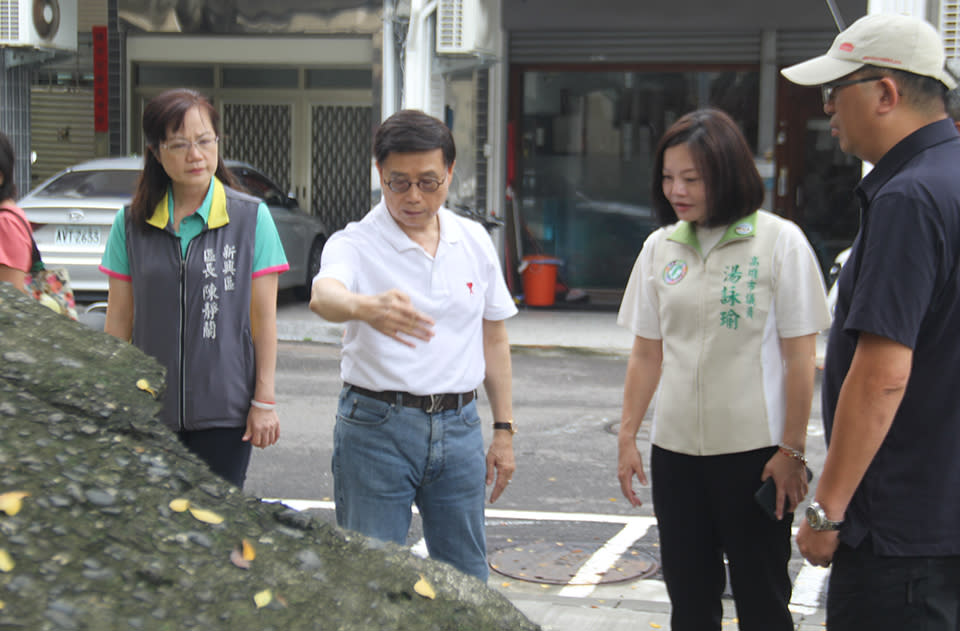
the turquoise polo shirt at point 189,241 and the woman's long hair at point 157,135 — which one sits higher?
the woman's long hair at point 157,135

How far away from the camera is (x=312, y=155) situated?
16.5m

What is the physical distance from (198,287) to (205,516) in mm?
1832

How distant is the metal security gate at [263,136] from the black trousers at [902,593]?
1472 centimetres

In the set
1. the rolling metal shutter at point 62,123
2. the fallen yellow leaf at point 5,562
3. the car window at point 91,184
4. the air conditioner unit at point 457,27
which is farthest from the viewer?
the rolling metal shutter at point 62,123

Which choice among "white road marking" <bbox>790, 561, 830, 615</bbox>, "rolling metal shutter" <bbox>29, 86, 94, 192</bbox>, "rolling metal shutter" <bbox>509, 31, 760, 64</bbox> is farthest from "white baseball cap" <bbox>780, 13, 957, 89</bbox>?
"rolling metal shutter" <bbox>29, 86, 94, 192</bbox>

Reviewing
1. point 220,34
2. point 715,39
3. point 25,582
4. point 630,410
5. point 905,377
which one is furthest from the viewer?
point 220,34

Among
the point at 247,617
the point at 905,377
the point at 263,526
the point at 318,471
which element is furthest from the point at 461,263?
the point at 318,471

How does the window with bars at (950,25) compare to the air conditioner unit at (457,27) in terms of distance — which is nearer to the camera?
the window with bars at (950,25)

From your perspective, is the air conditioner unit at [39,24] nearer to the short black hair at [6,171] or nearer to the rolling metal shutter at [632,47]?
the rolling metal shutter at [632,47]

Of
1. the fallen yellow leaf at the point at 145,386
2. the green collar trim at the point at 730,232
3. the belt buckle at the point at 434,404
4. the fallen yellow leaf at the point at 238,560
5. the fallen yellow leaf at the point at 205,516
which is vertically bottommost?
the belt buckle at the point at 434,404

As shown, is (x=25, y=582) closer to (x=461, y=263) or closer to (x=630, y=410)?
(x=461, y=263)

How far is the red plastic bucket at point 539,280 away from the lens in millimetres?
14430

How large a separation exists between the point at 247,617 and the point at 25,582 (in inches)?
11.6

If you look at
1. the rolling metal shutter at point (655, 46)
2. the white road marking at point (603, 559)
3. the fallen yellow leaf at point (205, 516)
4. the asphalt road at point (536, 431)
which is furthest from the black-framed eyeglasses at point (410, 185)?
the rolling metal shutter at point (655, 46)
